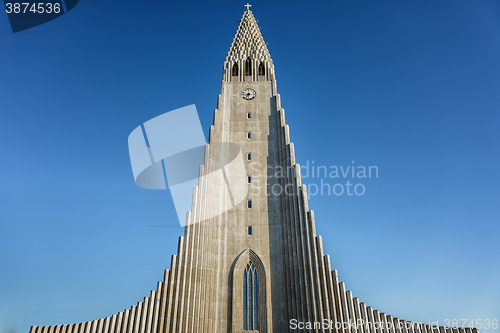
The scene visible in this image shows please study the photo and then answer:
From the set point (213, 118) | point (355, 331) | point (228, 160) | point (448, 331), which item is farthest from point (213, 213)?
point (448, 331)

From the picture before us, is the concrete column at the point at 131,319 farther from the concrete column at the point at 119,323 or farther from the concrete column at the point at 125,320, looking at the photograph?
the concrete column at the point at 119,323

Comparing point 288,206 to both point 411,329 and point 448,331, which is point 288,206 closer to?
point 411,329

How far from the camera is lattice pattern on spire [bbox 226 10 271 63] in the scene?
4450 centimetres

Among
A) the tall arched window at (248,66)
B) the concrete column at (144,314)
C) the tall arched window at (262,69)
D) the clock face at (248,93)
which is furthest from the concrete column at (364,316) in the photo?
the tall arched window at (248,66)

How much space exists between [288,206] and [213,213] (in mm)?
6956

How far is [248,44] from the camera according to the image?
4628cm

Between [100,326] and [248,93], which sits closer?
[100,326]

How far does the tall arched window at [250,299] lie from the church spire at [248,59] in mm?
22384

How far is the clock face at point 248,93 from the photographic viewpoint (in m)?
40.4

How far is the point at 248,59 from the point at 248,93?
6223 millimetres

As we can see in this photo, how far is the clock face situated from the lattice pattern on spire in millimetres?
5509

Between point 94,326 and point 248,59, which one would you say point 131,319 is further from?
point 248,59

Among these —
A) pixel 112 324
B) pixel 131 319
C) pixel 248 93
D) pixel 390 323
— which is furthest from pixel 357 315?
pixel 248 93

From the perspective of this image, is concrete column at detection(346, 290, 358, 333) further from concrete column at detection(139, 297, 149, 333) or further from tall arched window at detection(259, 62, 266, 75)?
tall arched window at detection(259, 62, 266, 75)
